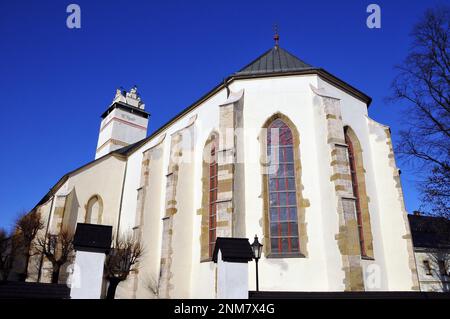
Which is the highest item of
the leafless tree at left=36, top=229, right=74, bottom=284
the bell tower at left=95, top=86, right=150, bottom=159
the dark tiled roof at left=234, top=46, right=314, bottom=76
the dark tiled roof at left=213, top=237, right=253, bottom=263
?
the bell tower at left=95, top=86, right=150, bottom=159

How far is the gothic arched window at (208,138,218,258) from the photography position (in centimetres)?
1370

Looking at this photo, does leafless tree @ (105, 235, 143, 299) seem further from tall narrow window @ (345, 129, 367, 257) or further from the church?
tall narrow window @ (345, 129, 367, 257)

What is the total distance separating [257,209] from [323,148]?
11.2 ft

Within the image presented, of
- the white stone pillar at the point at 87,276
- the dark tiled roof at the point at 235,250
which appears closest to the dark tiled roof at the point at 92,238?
the white stone pillar at the point at 87,276

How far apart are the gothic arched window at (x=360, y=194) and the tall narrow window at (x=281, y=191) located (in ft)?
8.13

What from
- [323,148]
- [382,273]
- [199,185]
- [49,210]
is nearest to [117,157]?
[49,210]

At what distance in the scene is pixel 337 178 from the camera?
39.5 feet

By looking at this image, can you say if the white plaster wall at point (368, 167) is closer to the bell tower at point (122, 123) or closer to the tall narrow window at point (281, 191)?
the tall narrow window at point (281, 191)

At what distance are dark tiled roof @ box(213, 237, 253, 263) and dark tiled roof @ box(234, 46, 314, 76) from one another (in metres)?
9.32

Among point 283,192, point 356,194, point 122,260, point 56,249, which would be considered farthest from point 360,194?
point 56,249

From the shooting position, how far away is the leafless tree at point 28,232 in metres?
19.3

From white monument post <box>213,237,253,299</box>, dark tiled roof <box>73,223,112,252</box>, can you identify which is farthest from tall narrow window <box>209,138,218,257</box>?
dark tiled roof <box>73,223,112,252</box>
